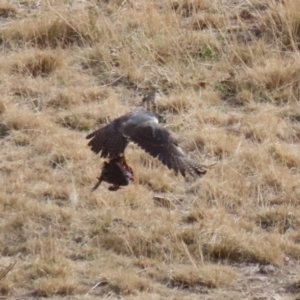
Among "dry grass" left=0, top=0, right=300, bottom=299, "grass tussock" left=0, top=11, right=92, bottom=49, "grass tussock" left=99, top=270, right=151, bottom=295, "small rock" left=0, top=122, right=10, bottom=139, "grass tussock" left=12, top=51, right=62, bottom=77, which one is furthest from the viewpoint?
"grass tussock" left=0, top=11, right=92, bottom=49

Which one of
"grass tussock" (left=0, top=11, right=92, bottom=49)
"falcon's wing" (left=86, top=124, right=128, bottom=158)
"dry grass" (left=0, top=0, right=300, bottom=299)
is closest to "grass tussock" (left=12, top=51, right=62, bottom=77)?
"dry grass" (left=0, top=0, right=300, bottom=299)

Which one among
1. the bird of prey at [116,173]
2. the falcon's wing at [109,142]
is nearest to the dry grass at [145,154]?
the bird of prey at [116,173]

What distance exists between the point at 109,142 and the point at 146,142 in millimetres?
239

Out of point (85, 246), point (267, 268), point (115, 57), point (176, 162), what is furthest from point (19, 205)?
point (115, 57)

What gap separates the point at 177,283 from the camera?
20.4 ft

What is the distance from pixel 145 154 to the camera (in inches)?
299

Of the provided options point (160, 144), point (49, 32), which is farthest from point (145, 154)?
point (49, 32)

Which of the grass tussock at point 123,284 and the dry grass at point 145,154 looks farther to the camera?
the dry grass at point 145,154

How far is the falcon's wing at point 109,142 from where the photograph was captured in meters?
6.40

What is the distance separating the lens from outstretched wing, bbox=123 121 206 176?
252 inches

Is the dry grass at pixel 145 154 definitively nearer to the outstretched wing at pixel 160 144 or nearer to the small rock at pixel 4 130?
the small rock at pixel 4 130

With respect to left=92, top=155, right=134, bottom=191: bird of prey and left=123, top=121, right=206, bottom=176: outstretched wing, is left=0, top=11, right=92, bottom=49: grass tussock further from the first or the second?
left=92, top=155, right=134, bottom=191: bird of prey

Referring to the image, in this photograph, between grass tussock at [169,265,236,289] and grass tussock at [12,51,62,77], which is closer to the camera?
grass tussock at [169,265,236,289]

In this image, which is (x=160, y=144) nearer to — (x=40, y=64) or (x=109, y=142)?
(x=109, y=142)
